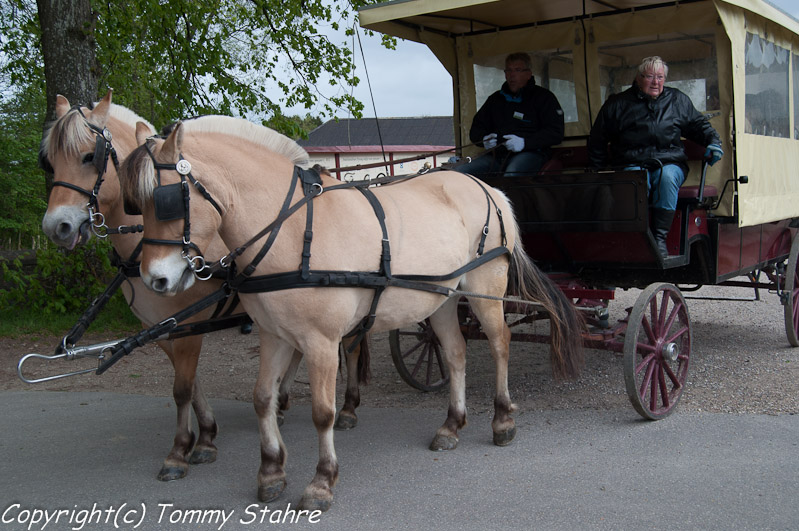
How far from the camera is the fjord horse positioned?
11.5ft

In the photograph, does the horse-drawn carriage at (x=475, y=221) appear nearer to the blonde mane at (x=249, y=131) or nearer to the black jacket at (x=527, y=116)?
the blonde mane at (x=249, y=131)

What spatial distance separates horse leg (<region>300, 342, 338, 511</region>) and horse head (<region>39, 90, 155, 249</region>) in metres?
1.36

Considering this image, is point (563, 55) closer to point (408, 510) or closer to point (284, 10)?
point (408, 510)

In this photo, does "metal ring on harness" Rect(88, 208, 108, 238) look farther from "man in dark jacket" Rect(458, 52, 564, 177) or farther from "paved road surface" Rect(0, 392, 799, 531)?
"man in dark jacket" Rect(458, 52, 564, 177)

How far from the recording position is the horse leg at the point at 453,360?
432 cm

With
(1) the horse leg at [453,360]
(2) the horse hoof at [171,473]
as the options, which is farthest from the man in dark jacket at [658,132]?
(2) the horse hoof at [171,473]

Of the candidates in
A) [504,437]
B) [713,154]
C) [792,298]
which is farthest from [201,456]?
[792,298]

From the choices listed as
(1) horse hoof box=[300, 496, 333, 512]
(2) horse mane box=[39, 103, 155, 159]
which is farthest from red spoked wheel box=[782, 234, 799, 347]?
(2) horse mane box=[39, 103, 155, 159]

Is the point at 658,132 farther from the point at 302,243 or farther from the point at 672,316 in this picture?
the point at 302,243

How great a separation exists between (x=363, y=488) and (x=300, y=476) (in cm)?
41

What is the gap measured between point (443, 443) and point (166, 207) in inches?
89.7

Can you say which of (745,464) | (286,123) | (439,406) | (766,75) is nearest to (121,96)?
(286,123)

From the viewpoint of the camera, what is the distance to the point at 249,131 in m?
3.39

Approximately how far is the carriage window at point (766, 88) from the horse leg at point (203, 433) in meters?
4.45
